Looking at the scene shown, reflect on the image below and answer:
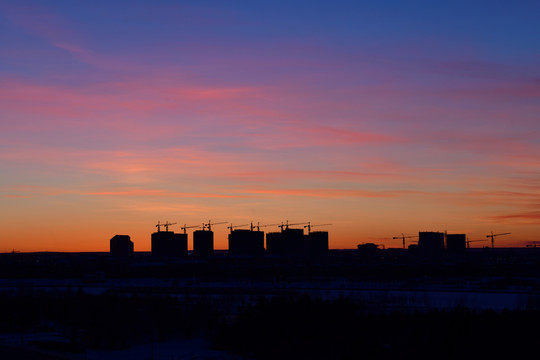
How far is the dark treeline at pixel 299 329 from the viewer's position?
47938 mm

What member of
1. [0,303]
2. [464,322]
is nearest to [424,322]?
[464,322]

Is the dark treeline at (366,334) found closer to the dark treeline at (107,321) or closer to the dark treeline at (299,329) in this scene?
the dark treeline at (299,329)

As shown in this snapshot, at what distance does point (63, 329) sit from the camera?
7512 cm

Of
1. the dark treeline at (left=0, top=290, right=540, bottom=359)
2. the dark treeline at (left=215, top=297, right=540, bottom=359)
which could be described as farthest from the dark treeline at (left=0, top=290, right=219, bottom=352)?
the dark treeline at (left=215, top=297, right=540, bottom=359)

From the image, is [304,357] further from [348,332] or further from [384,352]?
[384,352]

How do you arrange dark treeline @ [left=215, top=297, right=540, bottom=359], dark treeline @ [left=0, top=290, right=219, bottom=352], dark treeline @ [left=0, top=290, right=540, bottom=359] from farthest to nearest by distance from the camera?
dark treeline @ [left=0, top=290, right=219, bottom=352] < dark treeline @ [left=0, top=290, right=540, bottom=359] < dark treeline @ [left=215, top=297, right=540, bottom=359]

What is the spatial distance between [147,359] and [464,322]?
2521 cm

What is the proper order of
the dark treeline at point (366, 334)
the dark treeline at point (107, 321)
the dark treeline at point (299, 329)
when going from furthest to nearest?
1. the dark treeline at point (107, 321)
2. the dark treeline at point (299, 329)
3. the dark treeline at point (366, 334)

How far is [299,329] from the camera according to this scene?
55.6 m

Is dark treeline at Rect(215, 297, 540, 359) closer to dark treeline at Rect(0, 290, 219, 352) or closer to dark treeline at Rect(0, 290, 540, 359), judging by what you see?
dark treeline at Rect(0, 290, 540, 359)

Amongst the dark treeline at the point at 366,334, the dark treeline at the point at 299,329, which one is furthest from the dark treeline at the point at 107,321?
the dark treeline at the point at 366,334

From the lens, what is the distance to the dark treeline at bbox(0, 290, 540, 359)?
4794 cm

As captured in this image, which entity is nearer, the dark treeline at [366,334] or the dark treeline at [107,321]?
the dark treeline at [366,334]

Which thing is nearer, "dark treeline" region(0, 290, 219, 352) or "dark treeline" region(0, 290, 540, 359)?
"dark treeline" region(0, 290, 540, 359)
